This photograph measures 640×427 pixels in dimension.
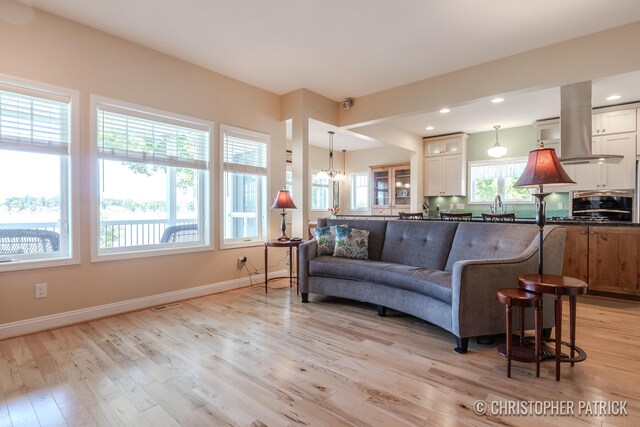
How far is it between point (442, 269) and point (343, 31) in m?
2.57

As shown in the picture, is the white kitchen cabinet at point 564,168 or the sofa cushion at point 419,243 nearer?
the sofa cushion at point 419,243

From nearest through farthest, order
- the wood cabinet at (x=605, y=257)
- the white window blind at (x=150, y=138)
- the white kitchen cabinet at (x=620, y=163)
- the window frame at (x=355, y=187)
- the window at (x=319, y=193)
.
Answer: the white window blind at (x=150, y=138) < the wood cabinet at (x=605, y=257) < the white kitchen cabinet at (x=620, y=163) < the window at (x=319, y=193) < the window frame at (x=355, y=187)

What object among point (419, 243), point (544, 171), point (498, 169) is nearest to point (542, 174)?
point (544, 171)

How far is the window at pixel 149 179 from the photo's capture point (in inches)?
127

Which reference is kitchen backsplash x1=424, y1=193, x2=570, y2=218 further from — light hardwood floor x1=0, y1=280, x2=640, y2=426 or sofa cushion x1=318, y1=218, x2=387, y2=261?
sofa cushion x1=318, y1=218, x2=387, y2=261

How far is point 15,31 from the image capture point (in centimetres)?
266

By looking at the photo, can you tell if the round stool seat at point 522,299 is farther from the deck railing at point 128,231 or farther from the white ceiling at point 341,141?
the white ceiling at point 341,141

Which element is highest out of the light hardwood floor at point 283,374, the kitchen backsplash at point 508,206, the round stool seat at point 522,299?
the kitchen backsplash at point 508,206

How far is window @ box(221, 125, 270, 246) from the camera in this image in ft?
14.0

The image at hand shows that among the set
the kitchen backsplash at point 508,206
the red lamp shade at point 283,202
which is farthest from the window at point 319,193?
the red lamp shade at point 283,202

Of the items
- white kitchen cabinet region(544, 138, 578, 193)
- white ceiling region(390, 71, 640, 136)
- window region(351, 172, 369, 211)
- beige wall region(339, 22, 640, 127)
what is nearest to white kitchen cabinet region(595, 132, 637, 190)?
white kitchen cabinet region(544, 138, 578, 193)

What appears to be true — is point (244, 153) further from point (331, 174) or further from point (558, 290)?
point (558, 290)

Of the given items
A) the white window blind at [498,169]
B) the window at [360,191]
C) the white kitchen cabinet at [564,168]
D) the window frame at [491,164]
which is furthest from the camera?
the window at [360,191]

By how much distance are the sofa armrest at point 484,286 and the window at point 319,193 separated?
6.16m
